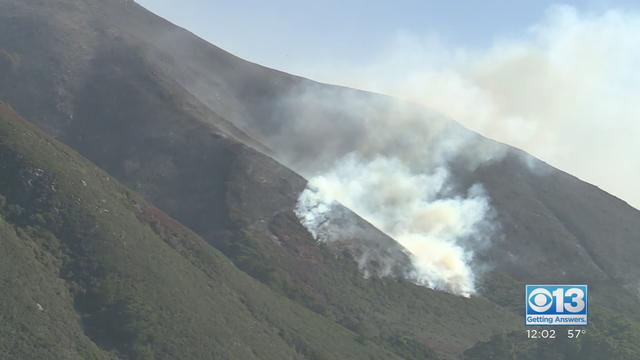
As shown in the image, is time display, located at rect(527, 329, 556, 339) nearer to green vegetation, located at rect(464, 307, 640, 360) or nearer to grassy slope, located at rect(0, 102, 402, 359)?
green vegetation, located at rect(464, 307, 640, 360)

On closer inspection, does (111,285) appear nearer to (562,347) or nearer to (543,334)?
(543,334)

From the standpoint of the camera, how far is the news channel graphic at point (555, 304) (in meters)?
149

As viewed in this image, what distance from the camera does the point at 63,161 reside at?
163 m

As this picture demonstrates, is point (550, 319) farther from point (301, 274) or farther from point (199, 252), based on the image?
point (199, 252)

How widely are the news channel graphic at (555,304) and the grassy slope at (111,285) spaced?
29.8m

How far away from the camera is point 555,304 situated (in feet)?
495

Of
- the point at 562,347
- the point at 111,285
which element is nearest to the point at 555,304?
the point at 562,347

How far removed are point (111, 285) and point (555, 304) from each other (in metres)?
72.7

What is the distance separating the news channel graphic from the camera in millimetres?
148875

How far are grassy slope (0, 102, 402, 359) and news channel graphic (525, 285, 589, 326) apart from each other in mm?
29760

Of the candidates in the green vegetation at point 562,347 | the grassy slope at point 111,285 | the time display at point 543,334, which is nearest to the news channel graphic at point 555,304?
the green vegetation at point 562,347

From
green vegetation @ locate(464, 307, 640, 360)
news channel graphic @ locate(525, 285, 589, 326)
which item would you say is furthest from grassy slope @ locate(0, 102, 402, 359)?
news channel graphic @ locate(525, 285, 589, 326)

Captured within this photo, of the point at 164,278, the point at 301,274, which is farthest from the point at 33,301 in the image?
the point at 301,274

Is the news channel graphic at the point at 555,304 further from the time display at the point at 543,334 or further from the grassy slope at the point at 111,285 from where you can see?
the grassy slope at the point at 111,285
